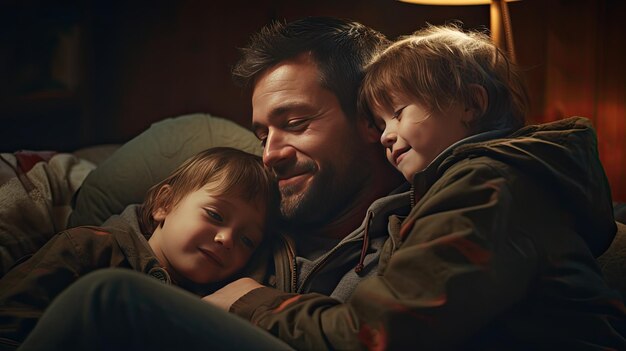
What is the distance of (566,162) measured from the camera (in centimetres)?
70

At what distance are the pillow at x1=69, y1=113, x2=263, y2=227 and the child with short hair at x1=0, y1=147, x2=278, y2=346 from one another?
128mm

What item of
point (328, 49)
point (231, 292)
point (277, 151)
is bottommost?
point (231, 292)

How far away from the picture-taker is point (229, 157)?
36.4 inches

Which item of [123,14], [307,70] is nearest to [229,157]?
[307,70]

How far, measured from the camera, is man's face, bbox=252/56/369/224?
92 cm

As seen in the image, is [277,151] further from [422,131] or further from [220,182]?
[422,131]

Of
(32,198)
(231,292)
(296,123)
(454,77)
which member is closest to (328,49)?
(296,123)

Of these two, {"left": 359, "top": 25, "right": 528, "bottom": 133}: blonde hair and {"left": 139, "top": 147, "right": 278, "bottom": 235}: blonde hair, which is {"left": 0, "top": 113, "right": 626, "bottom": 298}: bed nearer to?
{"left": 139, "top": 147, "right": 278, "bottom": 235}: blonde hair

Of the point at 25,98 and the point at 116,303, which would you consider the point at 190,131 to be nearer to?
the point at 25,98

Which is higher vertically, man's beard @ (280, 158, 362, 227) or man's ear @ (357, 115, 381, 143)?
man's ear @ (357, 115, 381, 143)

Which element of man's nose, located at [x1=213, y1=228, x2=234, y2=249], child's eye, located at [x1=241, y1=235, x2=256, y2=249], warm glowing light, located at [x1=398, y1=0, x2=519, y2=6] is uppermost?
warm glowing light, located at [x1=398, y1=0, x2=519, y2=6]

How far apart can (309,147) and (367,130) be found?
0.25ft

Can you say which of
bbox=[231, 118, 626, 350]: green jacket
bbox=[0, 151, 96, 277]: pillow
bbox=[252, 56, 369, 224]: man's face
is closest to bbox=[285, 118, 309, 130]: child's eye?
bbox=[252, 56, 369, 224]: man's face

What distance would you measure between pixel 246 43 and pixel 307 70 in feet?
0.46
